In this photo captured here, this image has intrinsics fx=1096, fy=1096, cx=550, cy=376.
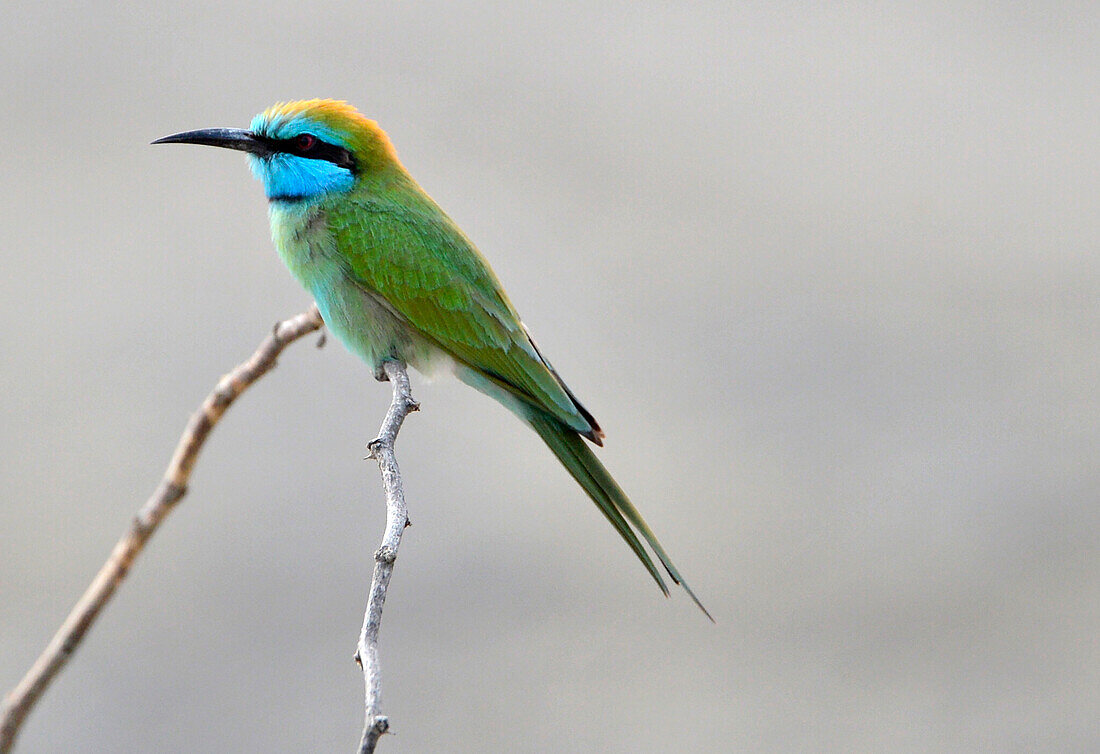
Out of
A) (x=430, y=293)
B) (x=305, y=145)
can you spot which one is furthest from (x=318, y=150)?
(x=430, y=293)

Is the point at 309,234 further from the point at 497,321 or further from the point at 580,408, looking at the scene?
the point at 580,408

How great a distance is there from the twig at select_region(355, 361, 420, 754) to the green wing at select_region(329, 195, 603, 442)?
31cm

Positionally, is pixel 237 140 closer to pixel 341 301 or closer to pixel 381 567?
pixel 341 301

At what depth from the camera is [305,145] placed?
88.6 inches

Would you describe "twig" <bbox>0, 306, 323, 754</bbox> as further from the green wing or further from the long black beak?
the long black beak

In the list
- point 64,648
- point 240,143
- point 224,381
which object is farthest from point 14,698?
point 240,143

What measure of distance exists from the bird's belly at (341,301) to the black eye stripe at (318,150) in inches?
4.8

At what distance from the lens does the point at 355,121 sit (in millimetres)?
2270

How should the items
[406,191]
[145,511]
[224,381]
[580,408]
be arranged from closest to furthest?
[145,511] < [224,381] < [580,408] < [406,191]

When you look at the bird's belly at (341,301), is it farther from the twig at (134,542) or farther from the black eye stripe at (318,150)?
the twig at (134,542)

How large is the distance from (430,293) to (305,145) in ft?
1.30

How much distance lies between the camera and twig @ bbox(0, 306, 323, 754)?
0.88m

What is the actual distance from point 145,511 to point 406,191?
4.36 ft

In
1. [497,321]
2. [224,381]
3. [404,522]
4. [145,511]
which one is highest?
[497,321]
